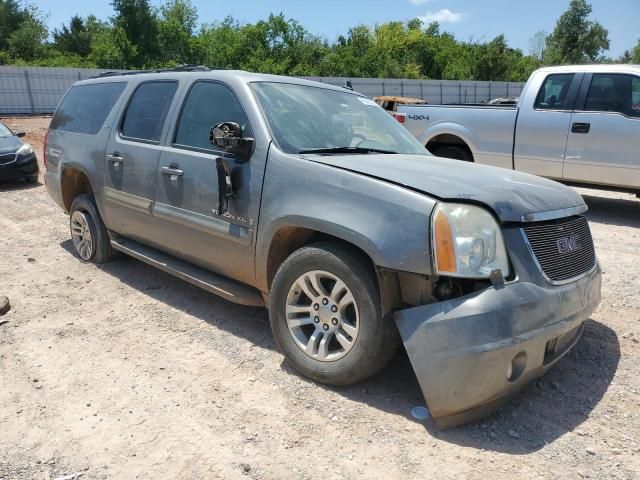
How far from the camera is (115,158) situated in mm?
4734

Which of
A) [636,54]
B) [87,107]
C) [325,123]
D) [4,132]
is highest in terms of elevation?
[636,54]

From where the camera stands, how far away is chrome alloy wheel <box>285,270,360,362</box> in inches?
120

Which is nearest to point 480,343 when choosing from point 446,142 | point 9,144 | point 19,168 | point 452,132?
point 452,132

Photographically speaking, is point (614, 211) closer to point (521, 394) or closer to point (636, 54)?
point (521, 394)

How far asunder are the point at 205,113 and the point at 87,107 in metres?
2.07

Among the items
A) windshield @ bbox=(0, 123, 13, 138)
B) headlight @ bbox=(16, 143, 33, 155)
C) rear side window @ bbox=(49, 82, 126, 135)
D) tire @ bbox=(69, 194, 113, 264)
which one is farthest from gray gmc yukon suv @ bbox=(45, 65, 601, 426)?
windshield @ bbox=(0, 123, 13, 138)

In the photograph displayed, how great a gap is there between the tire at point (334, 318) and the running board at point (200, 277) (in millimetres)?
396

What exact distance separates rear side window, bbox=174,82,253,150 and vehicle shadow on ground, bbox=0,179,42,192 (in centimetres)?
781

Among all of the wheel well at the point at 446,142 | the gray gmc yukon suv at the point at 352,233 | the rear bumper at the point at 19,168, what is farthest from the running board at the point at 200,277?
the rear bumper at the point at 19,168

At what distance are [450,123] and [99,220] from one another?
18.6ft

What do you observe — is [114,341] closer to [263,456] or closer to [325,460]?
[263,456]

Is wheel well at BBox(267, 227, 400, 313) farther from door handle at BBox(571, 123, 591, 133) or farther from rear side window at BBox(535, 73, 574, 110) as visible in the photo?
rear side window at BBox(535, 73, 574, 110)

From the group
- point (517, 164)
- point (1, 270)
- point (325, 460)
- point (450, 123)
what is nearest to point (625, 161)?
point (517, 164)

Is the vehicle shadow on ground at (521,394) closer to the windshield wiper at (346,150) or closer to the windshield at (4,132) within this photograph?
the windshield wiper at (346,150)
